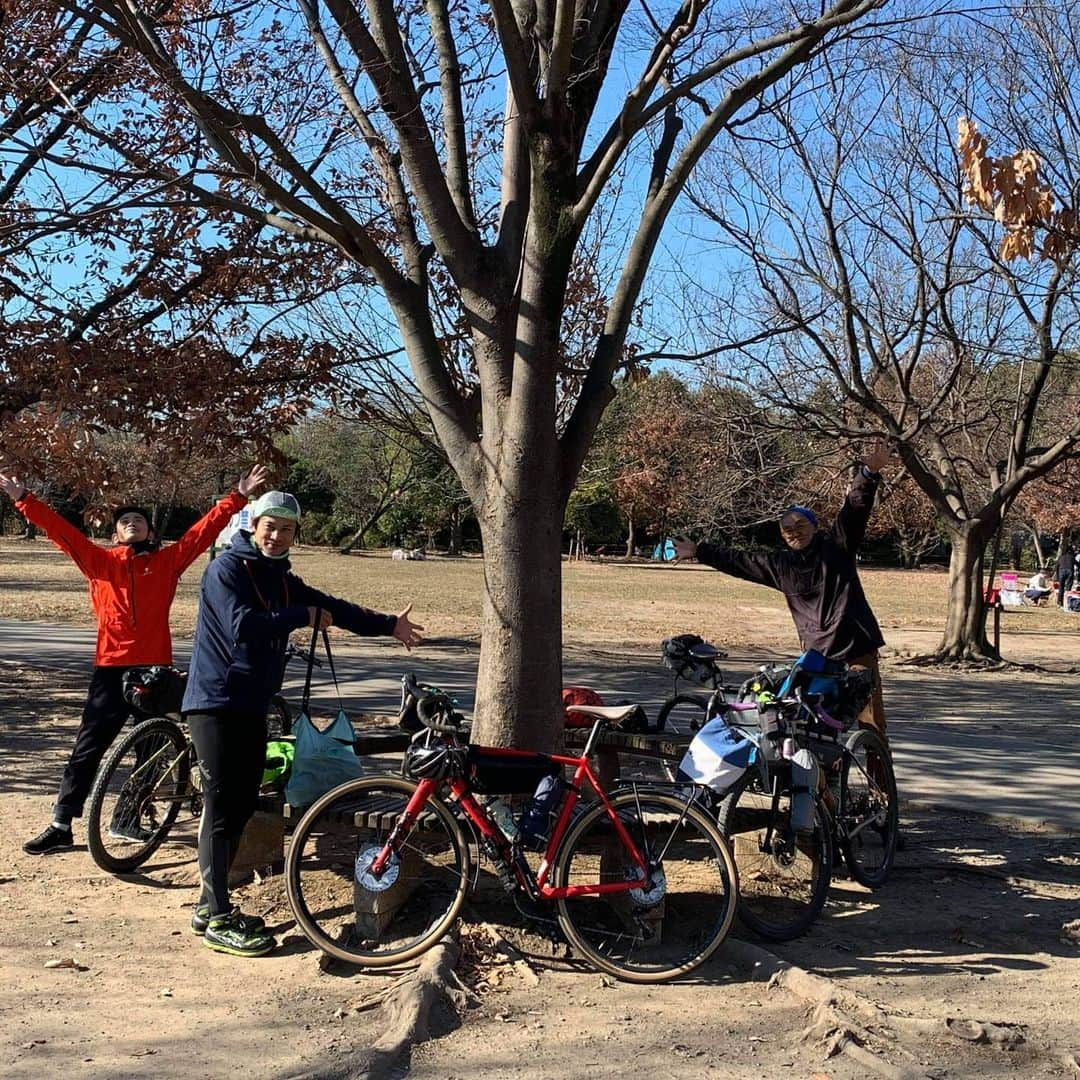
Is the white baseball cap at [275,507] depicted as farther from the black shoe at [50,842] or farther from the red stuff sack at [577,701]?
the red stuff sack at [577,701]

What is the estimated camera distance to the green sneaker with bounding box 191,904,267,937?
5082mm

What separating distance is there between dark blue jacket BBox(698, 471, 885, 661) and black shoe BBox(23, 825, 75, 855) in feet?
12.6

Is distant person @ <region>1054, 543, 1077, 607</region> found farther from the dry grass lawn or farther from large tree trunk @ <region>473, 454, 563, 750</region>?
large tree trunk @ <region>473, 454, 563, 750</region>

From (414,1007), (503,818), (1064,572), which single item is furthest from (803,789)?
(1064,572)

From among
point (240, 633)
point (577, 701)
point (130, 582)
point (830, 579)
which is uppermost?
point (830, 579)

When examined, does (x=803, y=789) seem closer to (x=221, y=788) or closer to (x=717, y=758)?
(x=717, y=758)

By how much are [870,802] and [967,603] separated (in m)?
14.0

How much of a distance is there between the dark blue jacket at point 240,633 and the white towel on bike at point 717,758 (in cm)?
189

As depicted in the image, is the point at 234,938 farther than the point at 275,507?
No

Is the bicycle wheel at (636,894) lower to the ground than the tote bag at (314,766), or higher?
lower

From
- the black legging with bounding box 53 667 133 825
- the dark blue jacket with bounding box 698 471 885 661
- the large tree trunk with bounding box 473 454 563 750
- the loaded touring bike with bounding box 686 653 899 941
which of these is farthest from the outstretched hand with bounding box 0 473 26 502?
the loaded touring bike with bounding box 686 653 899 941

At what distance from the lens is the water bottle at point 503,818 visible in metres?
5.13

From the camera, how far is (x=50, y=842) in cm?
640

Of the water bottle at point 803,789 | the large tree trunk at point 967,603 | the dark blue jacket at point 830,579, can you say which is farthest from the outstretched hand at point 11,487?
the large tree trunk at point 967,603
